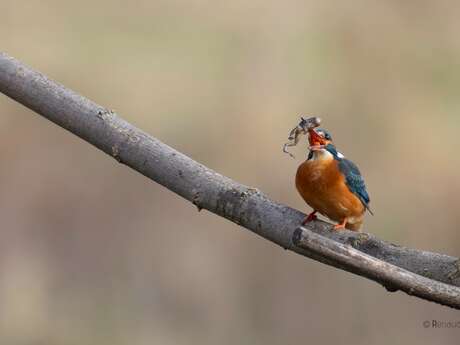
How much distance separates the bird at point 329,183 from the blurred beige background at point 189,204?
2662 mm

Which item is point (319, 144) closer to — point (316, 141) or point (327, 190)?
point (316, 141)

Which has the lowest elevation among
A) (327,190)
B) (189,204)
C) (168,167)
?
(168,167)

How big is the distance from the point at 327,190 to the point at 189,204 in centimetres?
281

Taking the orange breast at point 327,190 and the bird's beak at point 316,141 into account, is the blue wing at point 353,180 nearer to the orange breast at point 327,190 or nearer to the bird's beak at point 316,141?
the orange breast at point 327,190

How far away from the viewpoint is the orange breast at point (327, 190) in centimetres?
272

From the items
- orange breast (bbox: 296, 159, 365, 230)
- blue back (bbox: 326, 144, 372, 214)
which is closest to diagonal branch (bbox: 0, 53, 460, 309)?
orange breast (bbox: 296, 159, 365, 230)

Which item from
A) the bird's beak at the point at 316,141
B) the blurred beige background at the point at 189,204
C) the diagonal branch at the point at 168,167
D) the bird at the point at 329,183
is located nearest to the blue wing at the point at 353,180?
the bird at the point at 329,183

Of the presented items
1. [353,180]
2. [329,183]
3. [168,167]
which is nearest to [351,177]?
[353,180]

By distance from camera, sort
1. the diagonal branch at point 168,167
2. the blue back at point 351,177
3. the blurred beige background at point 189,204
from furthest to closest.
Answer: the blurred beige background at point 189,204, the blue back at point 351,177, the diagonal branch at point 168,167

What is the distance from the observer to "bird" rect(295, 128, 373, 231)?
8.93 ft

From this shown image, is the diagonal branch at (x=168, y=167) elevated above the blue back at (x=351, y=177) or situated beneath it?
situated beneath

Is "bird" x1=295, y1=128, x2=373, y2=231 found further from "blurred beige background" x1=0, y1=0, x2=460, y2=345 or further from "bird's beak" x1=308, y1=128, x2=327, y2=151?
"blurred beige background" x1=0, y1=0, x2=460, y2=345

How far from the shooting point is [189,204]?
18.1 feet

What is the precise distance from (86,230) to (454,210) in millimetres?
2203
